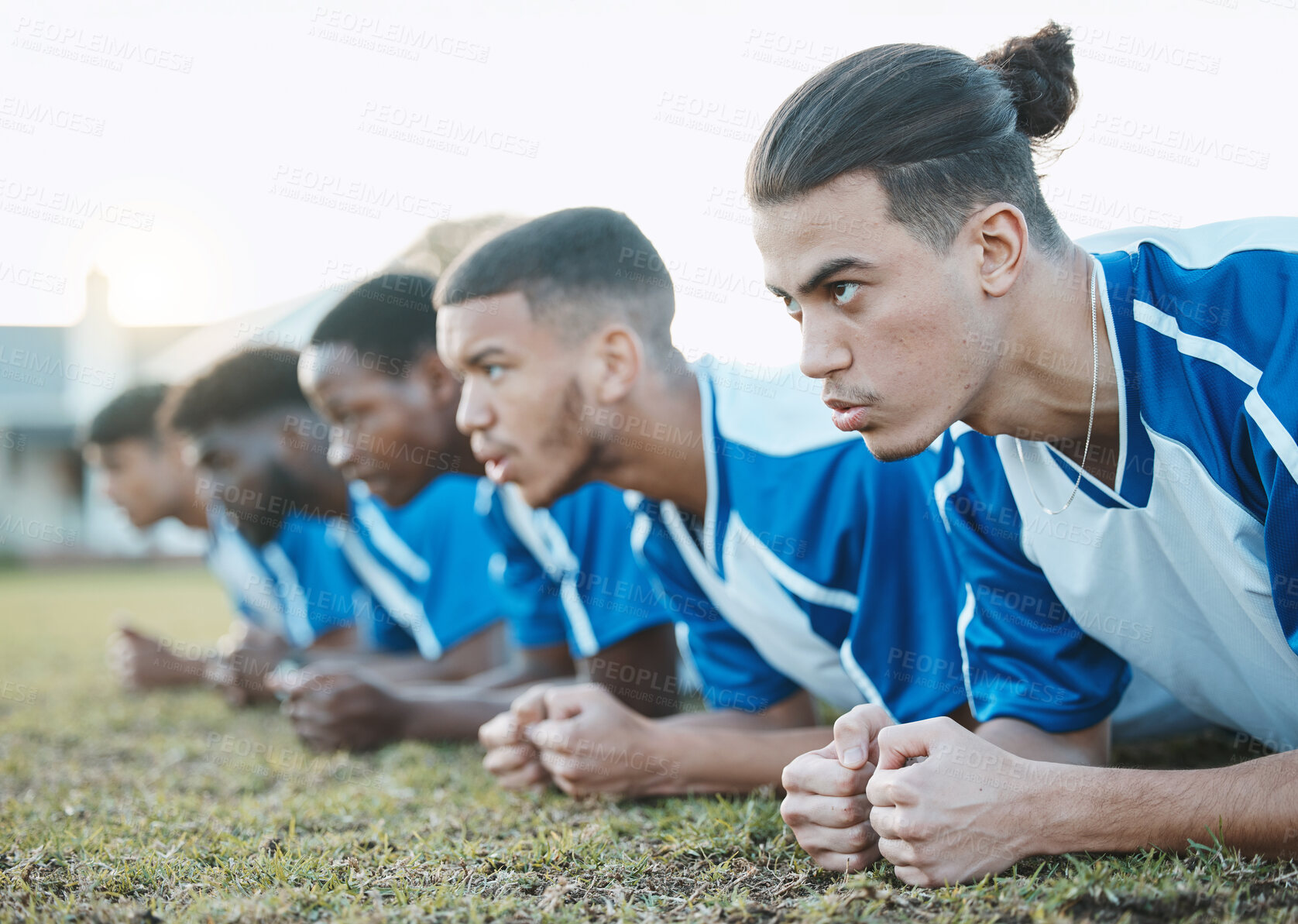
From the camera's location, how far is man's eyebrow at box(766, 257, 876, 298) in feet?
7.01

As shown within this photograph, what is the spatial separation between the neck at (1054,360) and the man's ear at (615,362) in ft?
3.89

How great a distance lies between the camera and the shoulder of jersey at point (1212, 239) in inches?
84.1

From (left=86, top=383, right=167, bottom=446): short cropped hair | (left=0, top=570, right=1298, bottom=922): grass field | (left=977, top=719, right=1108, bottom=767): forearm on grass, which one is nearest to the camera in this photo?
(left=0, top=570, right=1298, bottom=922): grass field

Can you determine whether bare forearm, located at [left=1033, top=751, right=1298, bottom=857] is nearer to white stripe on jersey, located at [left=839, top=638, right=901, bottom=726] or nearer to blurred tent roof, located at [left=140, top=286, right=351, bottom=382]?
white stripe on jersey, located at [left=839, top=638, right=901, bottom=726]

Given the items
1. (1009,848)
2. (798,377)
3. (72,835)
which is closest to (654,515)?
(798,377)

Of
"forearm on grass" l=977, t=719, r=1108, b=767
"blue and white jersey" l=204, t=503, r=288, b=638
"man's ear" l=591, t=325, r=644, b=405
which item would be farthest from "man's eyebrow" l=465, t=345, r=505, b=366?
"blue and white jersey" l=204, t=503, r=288, b=638

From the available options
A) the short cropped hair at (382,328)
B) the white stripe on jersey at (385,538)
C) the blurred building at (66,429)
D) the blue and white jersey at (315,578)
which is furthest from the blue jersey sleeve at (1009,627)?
the blurred building at (66,429)

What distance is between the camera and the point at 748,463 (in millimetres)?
3057

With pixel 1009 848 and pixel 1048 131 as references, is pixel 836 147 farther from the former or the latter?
pixel 1009 848

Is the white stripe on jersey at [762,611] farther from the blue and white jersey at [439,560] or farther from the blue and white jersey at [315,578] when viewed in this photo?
the blue and white jersey at [315,578]

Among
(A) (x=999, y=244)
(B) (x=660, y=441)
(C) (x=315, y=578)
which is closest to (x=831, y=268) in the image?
(A) (x=999, y=244)

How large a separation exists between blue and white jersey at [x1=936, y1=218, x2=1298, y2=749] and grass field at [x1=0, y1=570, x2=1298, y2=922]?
0.54 m

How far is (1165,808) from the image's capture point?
2.05 m

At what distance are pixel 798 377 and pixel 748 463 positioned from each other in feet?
1.16
